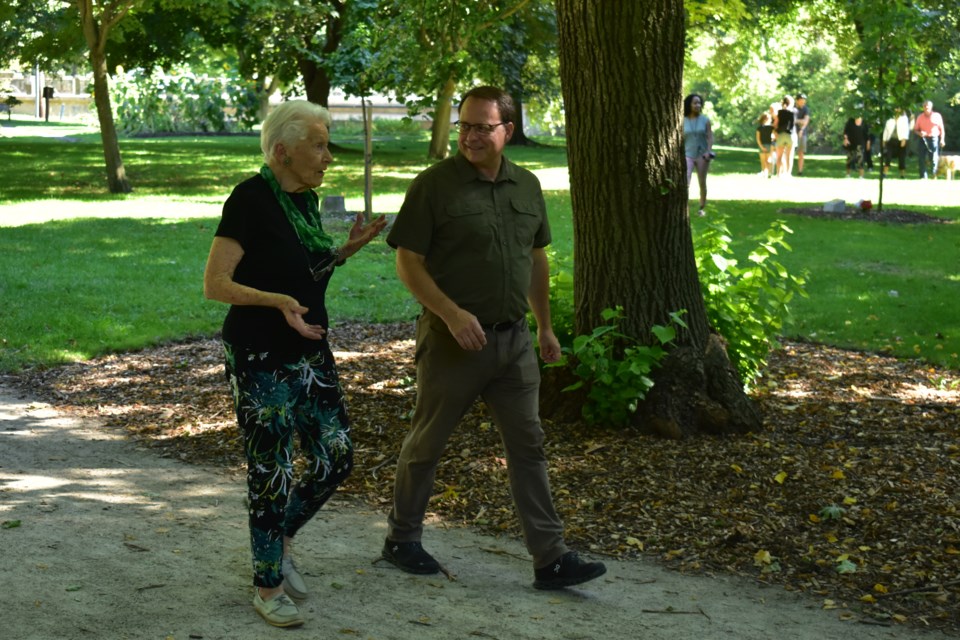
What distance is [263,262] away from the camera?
15.1 ft

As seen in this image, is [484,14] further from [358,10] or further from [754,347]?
[358,10]

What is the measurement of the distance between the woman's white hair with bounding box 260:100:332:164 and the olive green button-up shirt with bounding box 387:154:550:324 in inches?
21.6

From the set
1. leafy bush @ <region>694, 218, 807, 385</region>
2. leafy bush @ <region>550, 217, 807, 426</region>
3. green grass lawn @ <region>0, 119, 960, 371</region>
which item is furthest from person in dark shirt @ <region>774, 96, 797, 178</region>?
leafy bush @ <region>694, 218, 807, 385</region>

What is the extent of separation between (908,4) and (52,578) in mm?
15810

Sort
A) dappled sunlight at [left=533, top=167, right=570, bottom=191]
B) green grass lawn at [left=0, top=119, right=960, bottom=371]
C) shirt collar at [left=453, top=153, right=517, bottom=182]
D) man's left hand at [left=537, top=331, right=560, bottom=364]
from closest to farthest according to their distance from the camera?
shirt collar at [left=453, top=153, right=517, bottom=182], man's left hand at [left=537, top=331, right=560, bottom=364], green grass lawn at [left=0, top=119, right=960, bottom=371], dappled sunlight at [left=533, top=167, right=570, bottom=191]

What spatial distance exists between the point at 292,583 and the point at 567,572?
1.08 m

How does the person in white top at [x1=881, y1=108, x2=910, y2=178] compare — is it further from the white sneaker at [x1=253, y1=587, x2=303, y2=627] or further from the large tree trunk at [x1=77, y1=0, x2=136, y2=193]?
the white sneaker at [x1=253, y1=587, x2=303, y2=627]

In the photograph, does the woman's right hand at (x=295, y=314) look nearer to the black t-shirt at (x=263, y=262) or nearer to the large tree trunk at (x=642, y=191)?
the black t-shirt at (x=263, y=262)

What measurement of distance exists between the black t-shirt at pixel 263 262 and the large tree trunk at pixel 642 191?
2.95 m

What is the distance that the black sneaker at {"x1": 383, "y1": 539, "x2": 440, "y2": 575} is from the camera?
5301 mm

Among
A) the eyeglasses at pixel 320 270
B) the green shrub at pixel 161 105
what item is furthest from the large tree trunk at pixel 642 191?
the green shrub at pixel 161 105

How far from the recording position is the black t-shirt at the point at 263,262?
4.57 meters

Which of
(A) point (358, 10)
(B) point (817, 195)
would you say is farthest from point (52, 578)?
(B) point (817, 195)

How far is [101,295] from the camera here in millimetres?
12641
